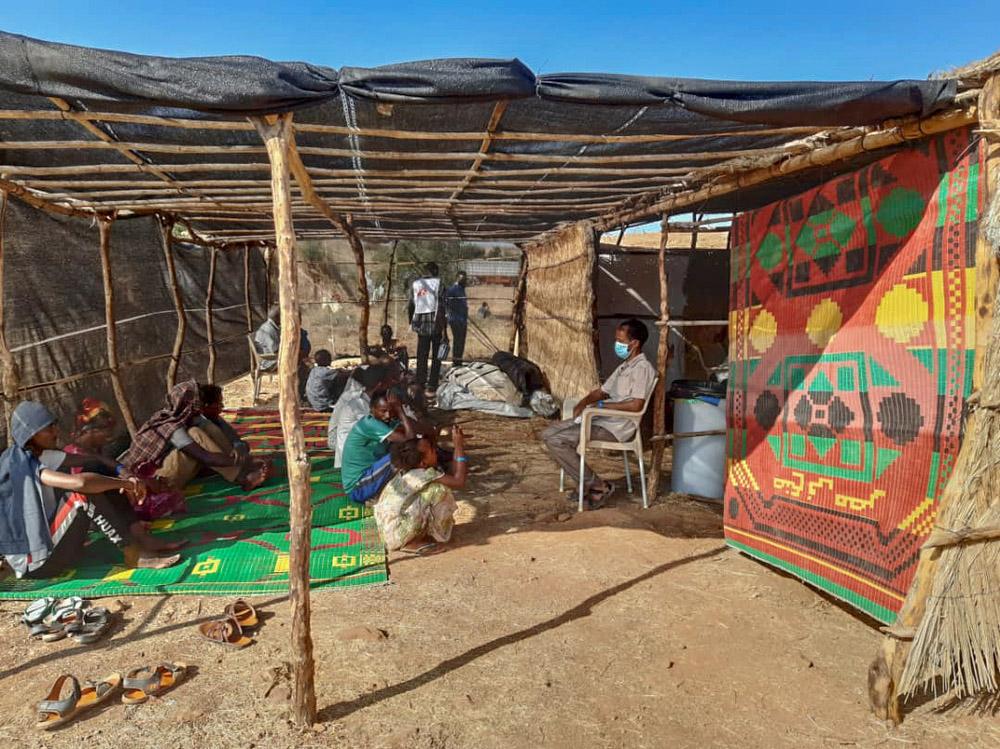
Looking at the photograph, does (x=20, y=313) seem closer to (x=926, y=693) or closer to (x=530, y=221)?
(x=530, y=221)

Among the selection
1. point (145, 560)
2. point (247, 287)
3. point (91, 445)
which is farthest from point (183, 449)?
point (247, 287)

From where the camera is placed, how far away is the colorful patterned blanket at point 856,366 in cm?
281

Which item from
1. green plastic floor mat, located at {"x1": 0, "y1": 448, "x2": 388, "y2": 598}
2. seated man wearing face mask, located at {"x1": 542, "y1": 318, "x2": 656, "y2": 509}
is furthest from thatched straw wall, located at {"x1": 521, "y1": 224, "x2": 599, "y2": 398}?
green plastic floor mat, located at {"x1": 0, "y1": 448, "x2": 388, "y2": 598}

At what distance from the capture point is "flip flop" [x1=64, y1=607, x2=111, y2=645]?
3150 mm

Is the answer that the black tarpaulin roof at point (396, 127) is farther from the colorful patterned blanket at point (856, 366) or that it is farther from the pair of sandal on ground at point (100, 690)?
the pair of sandal on ground at point (100, 690)

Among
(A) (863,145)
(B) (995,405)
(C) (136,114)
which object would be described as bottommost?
(B) (995,405)

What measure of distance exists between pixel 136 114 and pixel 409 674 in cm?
297

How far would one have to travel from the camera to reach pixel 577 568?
4055mm

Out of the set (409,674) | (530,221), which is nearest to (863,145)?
(409,674)

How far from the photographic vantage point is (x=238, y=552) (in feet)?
14.0

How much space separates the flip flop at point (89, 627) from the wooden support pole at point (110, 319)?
11.0 feet

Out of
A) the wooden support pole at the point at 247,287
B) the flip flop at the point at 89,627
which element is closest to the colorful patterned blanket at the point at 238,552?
the flip flop at the point at 89,627

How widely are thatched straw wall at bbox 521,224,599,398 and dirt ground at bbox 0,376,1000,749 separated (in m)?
3.53

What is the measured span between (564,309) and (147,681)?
21.7 feet
